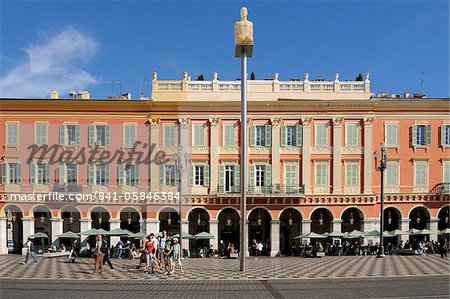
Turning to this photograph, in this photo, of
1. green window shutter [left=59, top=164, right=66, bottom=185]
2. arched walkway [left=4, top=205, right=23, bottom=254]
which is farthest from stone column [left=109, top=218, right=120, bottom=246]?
arched walkway [left=4, top=205, right=23, bottom=254]

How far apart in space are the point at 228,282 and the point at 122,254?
58.6 ft

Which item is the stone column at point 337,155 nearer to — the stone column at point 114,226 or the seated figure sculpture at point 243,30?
the stone column at point 114,226

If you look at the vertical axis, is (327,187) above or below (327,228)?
above

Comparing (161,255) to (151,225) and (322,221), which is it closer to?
(151,225)

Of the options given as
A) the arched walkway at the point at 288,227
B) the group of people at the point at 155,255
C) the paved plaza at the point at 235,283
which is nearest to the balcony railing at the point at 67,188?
the paved plaza at the point at 235,283

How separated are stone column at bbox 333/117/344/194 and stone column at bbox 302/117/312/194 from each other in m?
2.17

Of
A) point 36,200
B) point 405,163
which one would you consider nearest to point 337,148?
point 405,163

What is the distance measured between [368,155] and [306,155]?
5.44 m

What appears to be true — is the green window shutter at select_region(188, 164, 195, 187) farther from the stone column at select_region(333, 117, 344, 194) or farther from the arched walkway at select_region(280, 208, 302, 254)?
the stone column at select_region(333, 117, 344, 194)

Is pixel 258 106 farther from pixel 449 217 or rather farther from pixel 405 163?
pixel 449 217

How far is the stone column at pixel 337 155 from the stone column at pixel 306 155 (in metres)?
2.17

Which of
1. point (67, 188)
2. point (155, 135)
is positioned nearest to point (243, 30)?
point (155, 135)

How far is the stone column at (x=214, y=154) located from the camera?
136 feet

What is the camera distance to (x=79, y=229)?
1631 inches
